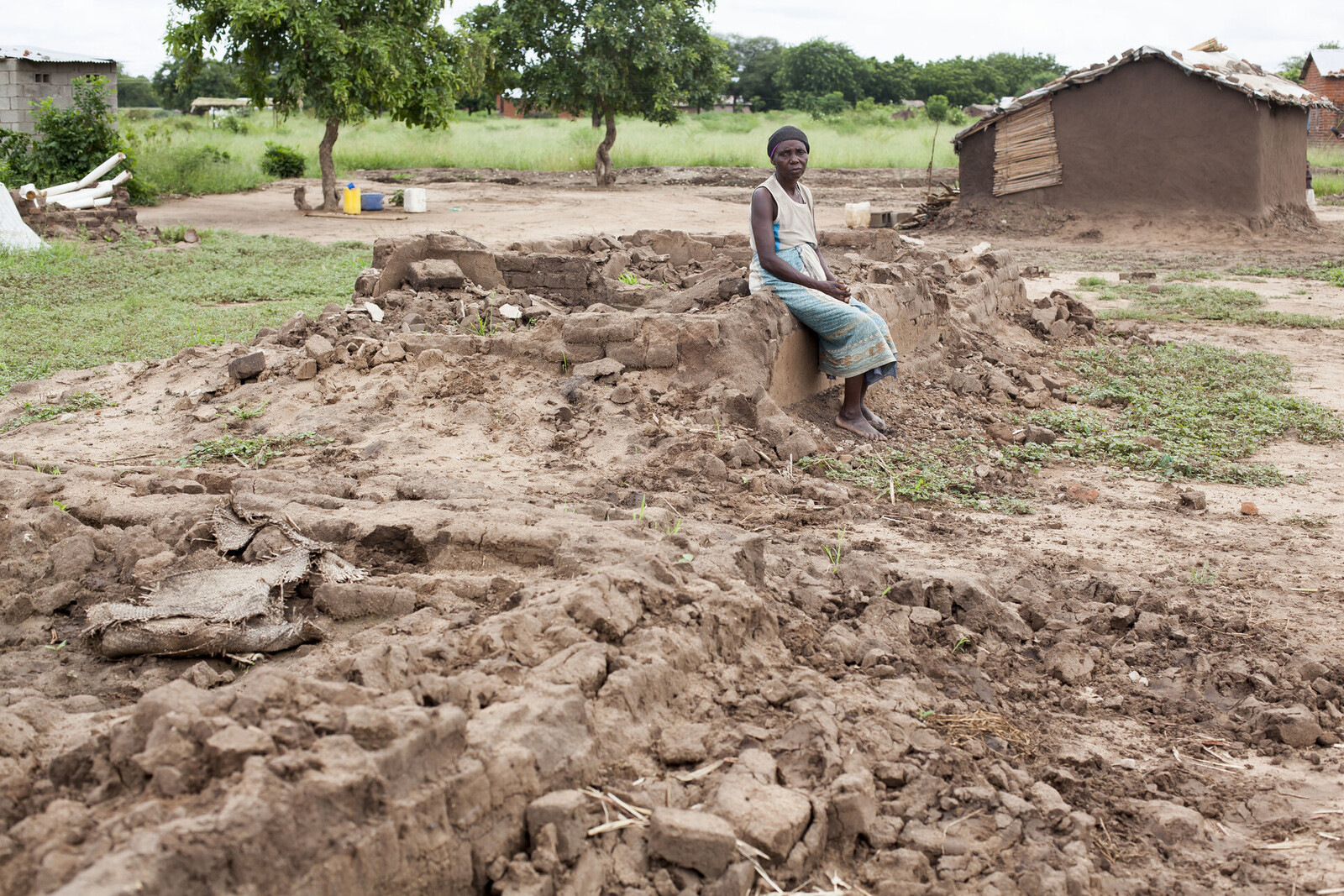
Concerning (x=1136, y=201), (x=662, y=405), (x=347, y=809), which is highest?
(x=1136, y=201)

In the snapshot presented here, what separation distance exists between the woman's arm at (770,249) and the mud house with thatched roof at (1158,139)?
455 inches

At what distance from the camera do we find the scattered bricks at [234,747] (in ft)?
6.31

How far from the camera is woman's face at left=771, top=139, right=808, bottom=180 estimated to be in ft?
17.6

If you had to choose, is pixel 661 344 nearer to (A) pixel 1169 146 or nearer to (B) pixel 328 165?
(A) pixel 1169 146

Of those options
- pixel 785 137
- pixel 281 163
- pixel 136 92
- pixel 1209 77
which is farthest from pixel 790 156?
pixel 136 92

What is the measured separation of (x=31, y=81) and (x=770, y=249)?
59.4 feet

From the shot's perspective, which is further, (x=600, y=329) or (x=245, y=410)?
(x=600, y=329)

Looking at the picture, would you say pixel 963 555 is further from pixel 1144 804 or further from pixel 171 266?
pixel 171 266

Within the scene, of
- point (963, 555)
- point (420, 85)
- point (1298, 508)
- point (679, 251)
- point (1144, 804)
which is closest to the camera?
point (1144, 804)

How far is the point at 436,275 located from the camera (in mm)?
7188

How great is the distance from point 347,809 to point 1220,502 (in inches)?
163

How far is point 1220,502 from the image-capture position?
470cm

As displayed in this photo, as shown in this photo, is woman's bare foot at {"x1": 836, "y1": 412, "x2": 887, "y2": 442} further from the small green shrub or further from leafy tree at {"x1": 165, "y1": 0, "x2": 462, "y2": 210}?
the small green shrub

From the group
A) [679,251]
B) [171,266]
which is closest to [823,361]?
[679,251]
